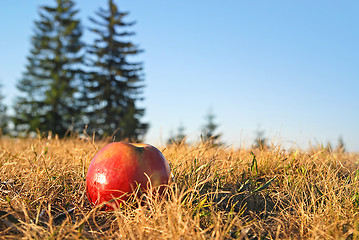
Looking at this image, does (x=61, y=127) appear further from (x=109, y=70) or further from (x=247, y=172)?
(x=247, y=172)

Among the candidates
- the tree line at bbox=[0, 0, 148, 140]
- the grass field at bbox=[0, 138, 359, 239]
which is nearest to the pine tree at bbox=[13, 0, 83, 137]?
the tree line at bbox=[0, 0, 148, 140]

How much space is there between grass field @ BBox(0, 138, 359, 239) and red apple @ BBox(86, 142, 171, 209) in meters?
0.11

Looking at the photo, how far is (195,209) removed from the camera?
196cm

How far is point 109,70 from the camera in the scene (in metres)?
28.2

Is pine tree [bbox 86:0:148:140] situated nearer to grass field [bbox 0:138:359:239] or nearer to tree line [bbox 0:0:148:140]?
tree line [bbox 0:0:148:140]

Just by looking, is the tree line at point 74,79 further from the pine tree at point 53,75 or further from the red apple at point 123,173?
the red apple at point 123,173

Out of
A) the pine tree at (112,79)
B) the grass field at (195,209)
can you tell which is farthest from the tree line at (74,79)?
the grass field at (195,209)

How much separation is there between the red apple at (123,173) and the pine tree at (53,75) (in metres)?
24.6

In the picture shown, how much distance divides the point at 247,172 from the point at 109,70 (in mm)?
26662

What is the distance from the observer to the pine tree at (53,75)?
1014 inches

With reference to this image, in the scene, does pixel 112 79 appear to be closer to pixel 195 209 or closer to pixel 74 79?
pixel 74 79

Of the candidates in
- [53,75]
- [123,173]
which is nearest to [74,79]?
[53,75]

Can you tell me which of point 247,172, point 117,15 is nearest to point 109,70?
point 117,15

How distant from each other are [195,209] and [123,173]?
1.86 ft
